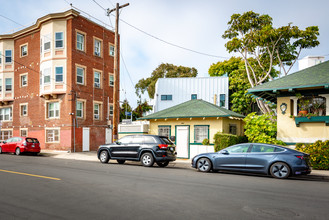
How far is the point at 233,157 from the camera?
1206cm

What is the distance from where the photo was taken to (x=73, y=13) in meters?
25.6

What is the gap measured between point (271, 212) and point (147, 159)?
9.38 metres

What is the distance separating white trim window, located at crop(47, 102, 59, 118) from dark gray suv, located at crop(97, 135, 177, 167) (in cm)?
1258

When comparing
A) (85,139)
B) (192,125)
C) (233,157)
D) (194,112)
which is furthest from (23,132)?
(233,157)

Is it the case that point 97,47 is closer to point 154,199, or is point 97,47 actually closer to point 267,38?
point 267,38

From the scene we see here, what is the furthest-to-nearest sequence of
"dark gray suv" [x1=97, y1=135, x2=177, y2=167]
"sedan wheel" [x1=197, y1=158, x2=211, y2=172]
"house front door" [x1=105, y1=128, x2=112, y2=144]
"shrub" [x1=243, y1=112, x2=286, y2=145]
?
"house front door" [x1=105, y1=128, x2=112, y2=144], "shrub" [x1=243, y1=112, x2=286, y2=145], "dark gray suv" [x1=97, y1=135, x2=177, y2=167], "sedan wheel" [x1=197, y1=158, x2=211, y2=172]

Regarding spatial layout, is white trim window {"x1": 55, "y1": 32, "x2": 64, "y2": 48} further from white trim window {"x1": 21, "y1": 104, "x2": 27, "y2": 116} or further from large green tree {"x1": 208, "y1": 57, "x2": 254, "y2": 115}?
large green tree {"x1": 208, "y1": 57, "x2": 254, "y2": 115}

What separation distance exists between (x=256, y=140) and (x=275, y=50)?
1236 centimetres

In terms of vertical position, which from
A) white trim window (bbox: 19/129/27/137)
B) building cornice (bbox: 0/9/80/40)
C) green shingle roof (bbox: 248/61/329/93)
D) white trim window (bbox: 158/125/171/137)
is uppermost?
building cornice (bbox: 0/9/80/40)

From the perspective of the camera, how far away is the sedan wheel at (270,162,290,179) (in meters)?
10.9

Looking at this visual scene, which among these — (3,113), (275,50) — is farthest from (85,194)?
(3,113)

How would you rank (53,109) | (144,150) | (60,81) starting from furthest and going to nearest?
1. (53,109)
2. (60,81)
3. (144,150)

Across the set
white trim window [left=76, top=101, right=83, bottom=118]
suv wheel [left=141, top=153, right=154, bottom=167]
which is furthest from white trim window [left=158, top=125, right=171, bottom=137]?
white trim window [left=76, top=101, right=83, bottom=118]

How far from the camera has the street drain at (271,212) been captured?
5613 mm
